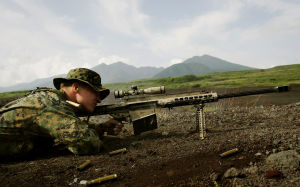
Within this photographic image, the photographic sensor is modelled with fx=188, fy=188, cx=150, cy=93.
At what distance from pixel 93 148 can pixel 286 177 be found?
4429 millimetres

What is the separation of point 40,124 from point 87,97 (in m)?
1.55

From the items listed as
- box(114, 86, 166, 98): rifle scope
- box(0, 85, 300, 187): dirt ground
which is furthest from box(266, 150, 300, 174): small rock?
box(114, 86, 166, 98): rifle scope

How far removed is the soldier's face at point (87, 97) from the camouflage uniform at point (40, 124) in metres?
0.75

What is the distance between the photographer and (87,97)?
5.88 m

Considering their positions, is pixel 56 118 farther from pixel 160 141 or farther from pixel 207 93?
pixel 207 93

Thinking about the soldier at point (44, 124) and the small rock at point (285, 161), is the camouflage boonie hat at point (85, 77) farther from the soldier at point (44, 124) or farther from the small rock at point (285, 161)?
the small rock at point (285, 161)

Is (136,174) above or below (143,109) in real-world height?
below

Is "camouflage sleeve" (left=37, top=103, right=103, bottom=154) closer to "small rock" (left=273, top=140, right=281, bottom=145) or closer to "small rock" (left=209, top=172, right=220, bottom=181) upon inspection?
"small rock" (left=209, top=172, right=220, bottom=181)

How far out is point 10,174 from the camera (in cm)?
407

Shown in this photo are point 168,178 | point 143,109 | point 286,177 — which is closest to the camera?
point 286,177

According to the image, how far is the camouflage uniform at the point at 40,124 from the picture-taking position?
15.3ft

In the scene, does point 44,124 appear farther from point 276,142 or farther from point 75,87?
point 276,142

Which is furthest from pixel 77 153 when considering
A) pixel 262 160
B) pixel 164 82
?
pixel 164 82

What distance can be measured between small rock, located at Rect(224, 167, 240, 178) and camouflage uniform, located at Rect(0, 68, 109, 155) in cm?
339
